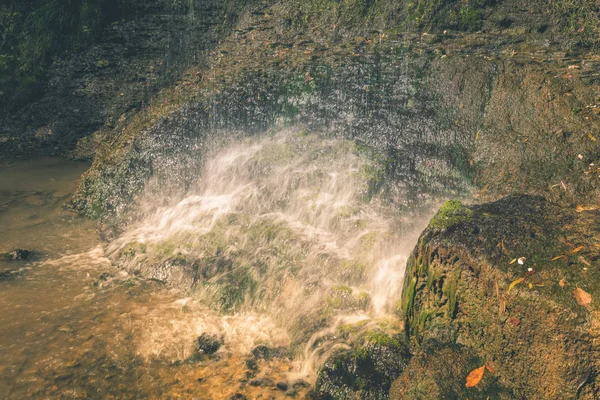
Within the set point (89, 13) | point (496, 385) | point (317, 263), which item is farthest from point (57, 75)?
point (496, 385)

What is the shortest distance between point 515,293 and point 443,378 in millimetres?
805

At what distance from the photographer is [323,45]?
7.64 meters

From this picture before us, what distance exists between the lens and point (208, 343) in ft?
13.5

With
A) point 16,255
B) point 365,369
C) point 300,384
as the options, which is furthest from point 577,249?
point 16,255

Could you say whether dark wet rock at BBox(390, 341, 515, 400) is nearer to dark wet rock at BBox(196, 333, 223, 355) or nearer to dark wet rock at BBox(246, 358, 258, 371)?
dark wet rock at BBox(246, 358, 258, 371)

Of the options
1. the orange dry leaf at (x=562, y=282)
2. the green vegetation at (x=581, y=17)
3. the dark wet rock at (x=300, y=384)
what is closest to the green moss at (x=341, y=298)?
the dark wet rock at (x=300, y=384)

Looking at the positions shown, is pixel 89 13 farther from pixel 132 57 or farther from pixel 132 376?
pixel 132 376

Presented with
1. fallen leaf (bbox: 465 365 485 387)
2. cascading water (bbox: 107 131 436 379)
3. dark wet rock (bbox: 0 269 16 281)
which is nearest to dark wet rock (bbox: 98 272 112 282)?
cascading water (bbox: 107 131 436 379)

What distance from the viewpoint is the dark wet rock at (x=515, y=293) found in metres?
2.68

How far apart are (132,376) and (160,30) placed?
24.9 feet

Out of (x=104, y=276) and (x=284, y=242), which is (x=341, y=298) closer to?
(x=284, y=242)

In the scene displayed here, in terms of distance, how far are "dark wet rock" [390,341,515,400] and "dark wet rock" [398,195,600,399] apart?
0.02 meters

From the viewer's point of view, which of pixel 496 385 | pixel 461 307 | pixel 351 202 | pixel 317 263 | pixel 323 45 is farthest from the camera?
pixel 323 45

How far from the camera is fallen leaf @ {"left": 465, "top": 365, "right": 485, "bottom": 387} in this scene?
2.93 meters
